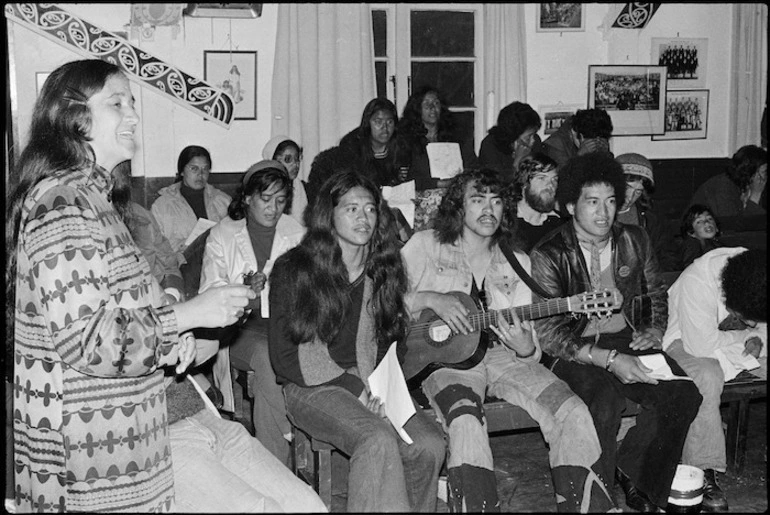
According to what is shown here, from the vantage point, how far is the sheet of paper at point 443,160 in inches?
271

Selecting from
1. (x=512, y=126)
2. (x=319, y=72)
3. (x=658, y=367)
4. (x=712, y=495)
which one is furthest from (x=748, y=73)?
(x=712, y=495)

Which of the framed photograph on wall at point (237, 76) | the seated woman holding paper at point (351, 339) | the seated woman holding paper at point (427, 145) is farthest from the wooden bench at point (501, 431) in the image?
the framed photograph on wall at point (237, 76)

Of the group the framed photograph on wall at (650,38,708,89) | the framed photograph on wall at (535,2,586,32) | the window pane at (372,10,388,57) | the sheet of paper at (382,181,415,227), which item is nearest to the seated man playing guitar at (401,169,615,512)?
the sheet of paper at (382,181,415,227)

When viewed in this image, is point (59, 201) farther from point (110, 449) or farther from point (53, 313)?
point (110, 449)

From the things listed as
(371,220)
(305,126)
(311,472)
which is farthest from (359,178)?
(305,126)

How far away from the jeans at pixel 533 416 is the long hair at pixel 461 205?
2.31ft

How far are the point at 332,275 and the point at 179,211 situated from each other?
341 cm

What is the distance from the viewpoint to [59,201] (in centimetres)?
229

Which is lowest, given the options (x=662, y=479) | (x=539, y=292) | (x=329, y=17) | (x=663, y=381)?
(x=662, y=479)

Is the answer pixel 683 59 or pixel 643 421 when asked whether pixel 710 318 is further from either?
pixel 683 59

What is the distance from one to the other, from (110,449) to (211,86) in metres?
6.24

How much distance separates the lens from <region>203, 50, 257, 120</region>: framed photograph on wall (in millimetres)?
8141

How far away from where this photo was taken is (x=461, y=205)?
448 cm

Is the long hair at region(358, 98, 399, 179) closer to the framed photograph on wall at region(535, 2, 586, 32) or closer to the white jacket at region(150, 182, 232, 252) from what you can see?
the white jacket at region(150, 182, 232, 252)
